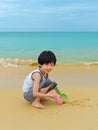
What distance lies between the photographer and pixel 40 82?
378 cm

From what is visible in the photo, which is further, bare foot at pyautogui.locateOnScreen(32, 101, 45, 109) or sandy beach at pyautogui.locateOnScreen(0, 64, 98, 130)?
bare foot at pyautogui.locateOnScreen(32, 101, 45, 109)

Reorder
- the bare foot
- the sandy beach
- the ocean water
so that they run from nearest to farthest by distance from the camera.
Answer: the sandy beach
the bare foot
the ocean water

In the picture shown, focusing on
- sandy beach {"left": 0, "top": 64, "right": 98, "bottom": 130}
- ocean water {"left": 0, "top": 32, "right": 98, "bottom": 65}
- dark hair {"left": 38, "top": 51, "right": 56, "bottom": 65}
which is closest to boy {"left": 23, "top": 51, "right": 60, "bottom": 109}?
dark hair {"left": 38, "top": 51, "right": 56, "bottom": 65}

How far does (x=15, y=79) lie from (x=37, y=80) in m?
2.14

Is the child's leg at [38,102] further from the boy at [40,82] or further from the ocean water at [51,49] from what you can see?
the ocean water at [51,49]

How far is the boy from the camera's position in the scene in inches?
145

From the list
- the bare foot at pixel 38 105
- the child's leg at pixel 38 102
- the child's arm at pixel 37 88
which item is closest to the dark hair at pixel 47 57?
the child's arm at pixel 37 88

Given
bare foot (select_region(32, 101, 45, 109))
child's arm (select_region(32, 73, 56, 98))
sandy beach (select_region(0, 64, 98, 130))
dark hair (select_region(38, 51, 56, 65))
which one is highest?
dark hair (select_region(38, 51, 56, 65))

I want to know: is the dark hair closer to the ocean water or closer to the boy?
the boy

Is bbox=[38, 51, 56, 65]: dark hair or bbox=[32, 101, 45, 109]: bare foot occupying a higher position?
bbox=[38, 51, 56, 65]: dark hair

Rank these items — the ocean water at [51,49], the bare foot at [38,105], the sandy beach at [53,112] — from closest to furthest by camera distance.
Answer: the sandy beach at [53,112], the bare foot at [38,105], the ocean water at [51,49]

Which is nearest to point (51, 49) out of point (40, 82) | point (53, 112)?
point (40, 82)

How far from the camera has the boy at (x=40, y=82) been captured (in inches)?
145

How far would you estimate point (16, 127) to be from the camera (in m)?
3.04
